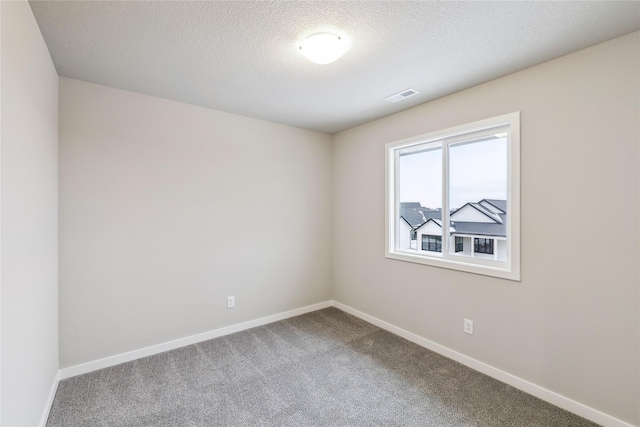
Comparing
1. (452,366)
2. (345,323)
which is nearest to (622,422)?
(452,366)

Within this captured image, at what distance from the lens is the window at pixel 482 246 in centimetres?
253

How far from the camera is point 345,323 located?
351cm

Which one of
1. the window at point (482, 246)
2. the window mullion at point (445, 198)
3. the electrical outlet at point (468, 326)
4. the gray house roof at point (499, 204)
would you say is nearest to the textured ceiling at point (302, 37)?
the window mullion at point (445, 198)

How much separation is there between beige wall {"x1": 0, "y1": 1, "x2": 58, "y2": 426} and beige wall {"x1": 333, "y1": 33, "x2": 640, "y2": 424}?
2955 mm

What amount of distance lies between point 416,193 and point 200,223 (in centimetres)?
233

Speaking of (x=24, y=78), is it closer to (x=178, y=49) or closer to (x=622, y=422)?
(x=178, y=49)

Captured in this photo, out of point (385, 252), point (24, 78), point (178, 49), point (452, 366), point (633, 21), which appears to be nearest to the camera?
point (24, 78)

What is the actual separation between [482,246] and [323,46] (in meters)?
2.11

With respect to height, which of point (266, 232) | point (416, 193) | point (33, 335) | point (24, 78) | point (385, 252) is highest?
point (24, 78)

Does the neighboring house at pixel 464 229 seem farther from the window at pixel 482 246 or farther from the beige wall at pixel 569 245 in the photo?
the beige wall at pixel 569 245

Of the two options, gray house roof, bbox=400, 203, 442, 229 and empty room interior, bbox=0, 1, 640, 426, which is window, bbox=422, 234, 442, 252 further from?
gray house roof, bbox=400, 203, 442, 229

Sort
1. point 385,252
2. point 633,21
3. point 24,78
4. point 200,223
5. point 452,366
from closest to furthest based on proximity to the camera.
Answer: point 24,78
point 633,21
point 452,366
point 200,223
point 385,252

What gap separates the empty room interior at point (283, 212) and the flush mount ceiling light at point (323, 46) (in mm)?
19

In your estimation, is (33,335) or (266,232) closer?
(33,335)
